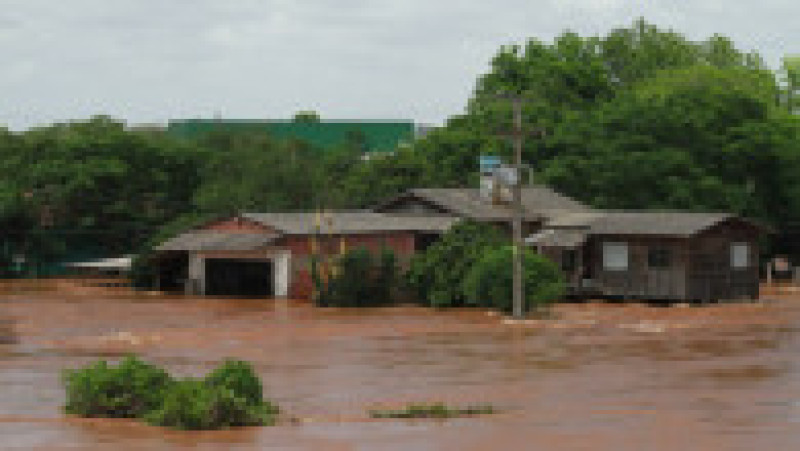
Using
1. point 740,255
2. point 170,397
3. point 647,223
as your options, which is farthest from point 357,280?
point 170,397

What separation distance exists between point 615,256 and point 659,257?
180 centimetres

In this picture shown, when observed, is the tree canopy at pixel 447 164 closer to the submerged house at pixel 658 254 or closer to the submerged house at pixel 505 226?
the submerged house at pixel 505 226

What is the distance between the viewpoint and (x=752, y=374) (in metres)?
27.5

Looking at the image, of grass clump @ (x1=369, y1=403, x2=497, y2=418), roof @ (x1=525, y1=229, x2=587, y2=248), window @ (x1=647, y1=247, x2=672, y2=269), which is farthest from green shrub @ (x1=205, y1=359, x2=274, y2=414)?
roof @ (x1=525, y1=229, x2=587, y2=248)

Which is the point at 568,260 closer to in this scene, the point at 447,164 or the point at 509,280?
the point at 509,280

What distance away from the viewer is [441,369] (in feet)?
96.0

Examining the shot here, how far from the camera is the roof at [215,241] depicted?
52031 millimetres

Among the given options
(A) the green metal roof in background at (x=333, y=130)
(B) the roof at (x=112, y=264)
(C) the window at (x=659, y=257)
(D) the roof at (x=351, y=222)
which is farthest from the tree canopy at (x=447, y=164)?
(A) the green metal roof in background at (x=333, y=130)

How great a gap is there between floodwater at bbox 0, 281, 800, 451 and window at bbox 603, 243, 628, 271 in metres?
1.72

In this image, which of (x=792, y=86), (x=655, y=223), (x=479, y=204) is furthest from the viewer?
(x=792, y=86)

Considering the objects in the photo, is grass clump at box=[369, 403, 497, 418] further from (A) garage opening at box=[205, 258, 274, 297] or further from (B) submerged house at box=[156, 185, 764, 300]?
(A) garage opening at box=[205, 258, 274, 297]

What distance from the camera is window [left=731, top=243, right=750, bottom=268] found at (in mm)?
50188

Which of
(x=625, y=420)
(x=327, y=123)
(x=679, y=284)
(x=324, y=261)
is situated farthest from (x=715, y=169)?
(x=327, y=123)

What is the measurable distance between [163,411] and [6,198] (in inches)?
1869
